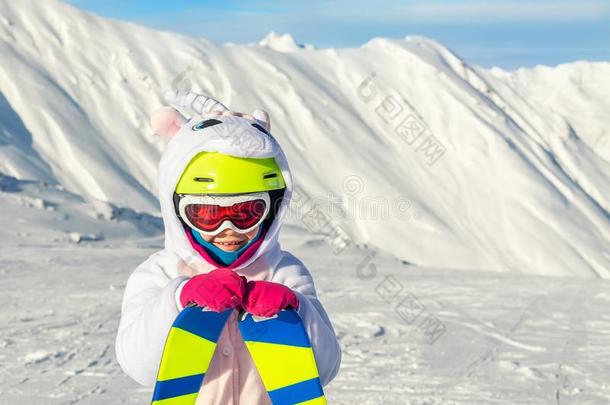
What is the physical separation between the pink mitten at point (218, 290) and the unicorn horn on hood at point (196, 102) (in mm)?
572

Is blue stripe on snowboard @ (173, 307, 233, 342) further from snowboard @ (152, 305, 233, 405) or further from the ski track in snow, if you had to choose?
the ski track in snow

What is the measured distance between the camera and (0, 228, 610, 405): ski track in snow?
465cm

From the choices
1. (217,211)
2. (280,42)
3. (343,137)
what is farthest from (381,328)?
(280,42)

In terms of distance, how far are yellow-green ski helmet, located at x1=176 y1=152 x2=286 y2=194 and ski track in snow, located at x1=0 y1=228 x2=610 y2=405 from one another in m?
2.73

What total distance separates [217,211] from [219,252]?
0.13m

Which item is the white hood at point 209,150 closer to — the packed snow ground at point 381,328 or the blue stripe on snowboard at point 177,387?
the blue stripe on snowboard at point 177,387

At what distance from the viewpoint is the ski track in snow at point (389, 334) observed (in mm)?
4652

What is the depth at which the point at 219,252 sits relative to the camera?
2088mm

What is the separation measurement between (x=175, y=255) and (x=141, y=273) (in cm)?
12

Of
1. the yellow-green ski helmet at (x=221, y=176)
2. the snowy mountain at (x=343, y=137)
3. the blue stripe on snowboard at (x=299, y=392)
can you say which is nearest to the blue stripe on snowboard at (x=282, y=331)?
the blue stripe on snowboard at (x=299, y=392)

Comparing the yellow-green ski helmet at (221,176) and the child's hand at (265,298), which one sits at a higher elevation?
the yellow-green ski helmet at (221,176)

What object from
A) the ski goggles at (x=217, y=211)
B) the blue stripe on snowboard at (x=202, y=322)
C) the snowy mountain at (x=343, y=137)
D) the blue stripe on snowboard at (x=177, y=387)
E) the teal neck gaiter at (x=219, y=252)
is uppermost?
the ski goggles at (x=217, y=211)

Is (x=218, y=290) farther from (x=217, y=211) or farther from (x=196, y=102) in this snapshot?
(x=196, y=102)

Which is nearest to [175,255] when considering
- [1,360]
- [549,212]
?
[1,360]
